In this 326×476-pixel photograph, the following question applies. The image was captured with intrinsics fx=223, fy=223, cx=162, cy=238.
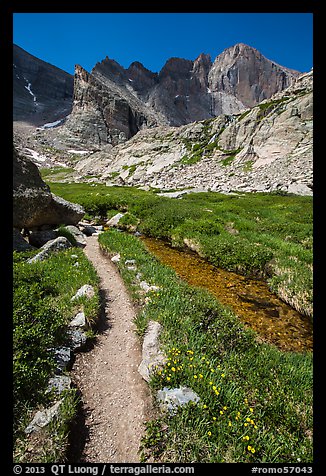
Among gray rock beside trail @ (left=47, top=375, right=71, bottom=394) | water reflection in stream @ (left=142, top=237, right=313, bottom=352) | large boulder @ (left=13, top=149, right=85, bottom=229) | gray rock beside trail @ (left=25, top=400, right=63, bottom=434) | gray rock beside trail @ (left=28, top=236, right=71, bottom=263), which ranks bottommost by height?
water reflection in stream @ (left=142, top=237, right=313, bottom=352)

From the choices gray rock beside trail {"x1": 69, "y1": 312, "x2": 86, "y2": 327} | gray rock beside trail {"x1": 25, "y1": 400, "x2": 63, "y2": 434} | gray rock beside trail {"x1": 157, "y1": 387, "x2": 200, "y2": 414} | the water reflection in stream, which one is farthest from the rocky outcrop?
gray rock beside trail {"x1": 25, "y1": 400, "x2": 63, "y2": 434}

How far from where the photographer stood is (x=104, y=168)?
11644 cm

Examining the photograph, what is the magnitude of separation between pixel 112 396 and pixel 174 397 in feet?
4.77

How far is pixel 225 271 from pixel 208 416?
9.98m

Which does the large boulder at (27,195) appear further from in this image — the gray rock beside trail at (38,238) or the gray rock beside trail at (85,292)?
the gray rock beside trail at (85,292)

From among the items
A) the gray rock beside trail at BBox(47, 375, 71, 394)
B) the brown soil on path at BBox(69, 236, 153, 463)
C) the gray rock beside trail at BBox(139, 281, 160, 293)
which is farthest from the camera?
the gray rock beside trail at BBox(139, 281, 160, 293)

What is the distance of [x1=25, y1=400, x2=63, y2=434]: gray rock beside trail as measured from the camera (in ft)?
11.1

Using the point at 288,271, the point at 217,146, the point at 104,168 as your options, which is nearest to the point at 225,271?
the point at 288,271

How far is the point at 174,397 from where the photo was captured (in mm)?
4098

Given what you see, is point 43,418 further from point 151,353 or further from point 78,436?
point 151,353

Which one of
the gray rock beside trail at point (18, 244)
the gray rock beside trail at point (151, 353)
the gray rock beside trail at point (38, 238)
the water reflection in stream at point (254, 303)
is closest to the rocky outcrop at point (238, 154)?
the water reflection in stream at point (254, 303)

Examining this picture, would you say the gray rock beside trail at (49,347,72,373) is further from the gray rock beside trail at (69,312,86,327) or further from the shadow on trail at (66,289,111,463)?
the gray rock beside trail at (69,312,86,327)

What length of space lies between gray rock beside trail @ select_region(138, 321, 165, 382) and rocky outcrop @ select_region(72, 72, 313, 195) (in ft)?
158
